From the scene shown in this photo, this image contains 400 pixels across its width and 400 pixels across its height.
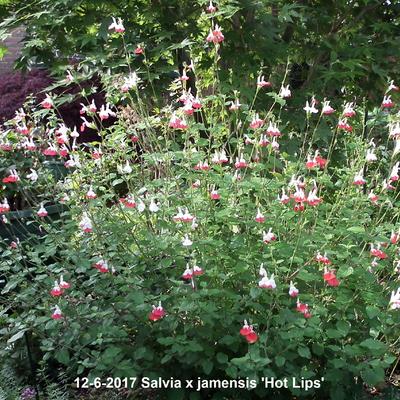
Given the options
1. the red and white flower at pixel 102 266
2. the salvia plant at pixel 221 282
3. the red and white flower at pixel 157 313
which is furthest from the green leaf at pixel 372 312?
the red and white flower at pixel 102 266

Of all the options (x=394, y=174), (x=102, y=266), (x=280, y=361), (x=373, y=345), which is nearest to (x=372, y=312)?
(x=373, y=345)

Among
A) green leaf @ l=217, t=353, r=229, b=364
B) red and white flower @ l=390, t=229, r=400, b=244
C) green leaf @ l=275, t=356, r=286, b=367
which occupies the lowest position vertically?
green leaf @ l=217, t=353, r=229, b=364

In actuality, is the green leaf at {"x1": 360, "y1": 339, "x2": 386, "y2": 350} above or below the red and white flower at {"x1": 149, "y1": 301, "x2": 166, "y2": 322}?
below

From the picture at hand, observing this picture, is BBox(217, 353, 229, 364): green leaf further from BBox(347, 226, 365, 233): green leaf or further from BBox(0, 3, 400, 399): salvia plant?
BBox(347, 226, 365, 233): green leaf

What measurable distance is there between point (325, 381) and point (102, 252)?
1.10m

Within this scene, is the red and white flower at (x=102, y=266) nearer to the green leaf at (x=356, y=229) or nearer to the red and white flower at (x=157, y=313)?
the red and white flower at (x=157, y=313)

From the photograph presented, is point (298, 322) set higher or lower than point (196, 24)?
lower

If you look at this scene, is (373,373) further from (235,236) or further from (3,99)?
(3,99)

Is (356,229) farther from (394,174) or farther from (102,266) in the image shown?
(102,266)


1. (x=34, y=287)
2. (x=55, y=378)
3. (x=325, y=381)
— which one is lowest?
(x=55, y=378)

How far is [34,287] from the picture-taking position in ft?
9.68

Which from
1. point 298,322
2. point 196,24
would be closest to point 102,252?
point 298,322

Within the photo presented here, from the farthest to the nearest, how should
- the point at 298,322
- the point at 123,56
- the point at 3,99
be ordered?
the point at 3,99 → the point at 123,56 → the point at 298,322

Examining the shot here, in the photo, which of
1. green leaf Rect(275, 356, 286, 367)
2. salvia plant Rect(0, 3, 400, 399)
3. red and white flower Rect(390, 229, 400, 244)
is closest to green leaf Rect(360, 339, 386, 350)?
salvia plant Rect(0, 3, 400, 399)
